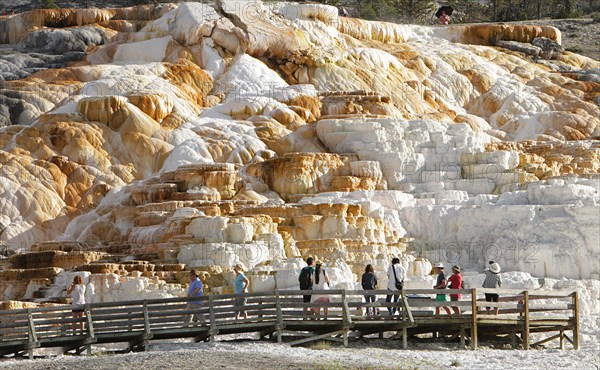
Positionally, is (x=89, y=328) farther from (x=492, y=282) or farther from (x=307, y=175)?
(x=307, y=175)

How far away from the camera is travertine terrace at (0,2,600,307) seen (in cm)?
3022

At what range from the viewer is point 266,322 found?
2256cm

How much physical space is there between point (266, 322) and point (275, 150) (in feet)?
51.4

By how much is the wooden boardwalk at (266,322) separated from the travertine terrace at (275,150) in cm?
459

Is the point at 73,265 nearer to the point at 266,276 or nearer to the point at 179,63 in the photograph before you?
the point at 266,276

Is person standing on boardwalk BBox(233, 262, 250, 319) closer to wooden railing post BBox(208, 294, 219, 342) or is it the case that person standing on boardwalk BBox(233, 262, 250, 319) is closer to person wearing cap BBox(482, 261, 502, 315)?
wooden railing post BBox(208, 294, 219, 342)

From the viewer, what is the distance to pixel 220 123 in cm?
3875

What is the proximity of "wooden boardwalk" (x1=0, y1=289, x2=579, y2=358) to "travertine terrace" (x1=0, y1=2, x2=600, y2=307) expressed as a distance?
4.59 meters

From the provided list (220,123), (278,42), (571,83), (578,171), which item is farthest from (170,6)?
(578,171)

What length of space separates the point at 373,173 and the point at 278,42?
9.82 metres

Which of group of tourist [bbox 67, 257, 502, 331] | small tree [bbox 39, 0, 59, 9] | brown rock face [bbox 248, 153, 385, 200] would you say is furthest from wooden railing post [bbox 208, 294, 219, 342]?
small tree [bbox 39, 0, 59, 9]

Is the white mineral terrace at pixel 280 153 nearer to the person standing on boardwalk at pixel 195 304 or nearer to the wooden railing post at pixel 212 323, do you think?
the person standing on boardwalk at pixel 195 304

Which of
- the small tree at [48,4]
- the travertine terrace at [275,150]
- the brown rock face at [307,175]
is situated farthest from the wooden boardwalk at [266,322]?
the small tree at [48,4]

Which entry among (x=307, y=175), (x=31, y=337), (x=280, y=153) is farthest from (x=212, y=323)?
(x=280, y=153)
